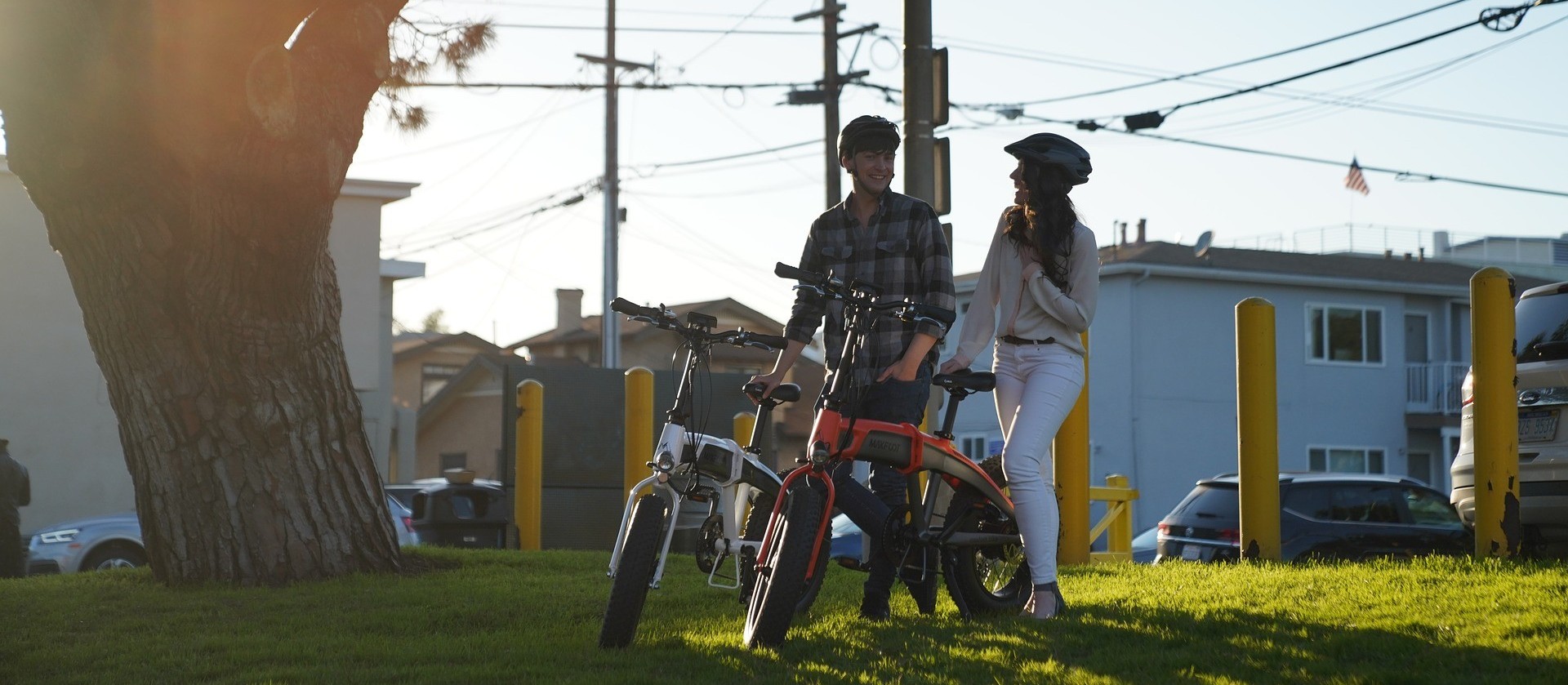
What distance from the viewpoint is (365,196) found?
2939cm

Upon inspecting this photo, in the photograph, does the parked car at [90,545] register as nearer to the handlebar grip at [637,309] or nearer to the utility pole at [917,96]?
the utility pole at [917,96]

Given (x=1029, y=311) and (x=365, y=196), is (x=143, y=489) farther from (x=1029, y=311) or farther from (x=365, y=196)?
(x=365, y=196)

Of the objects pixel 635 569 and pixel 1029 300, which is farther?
pixel 1029 300

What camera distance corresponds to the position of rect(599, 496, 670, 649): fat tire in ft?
16.4

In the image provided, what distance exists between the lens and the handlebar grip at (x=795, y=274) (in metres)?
5.25

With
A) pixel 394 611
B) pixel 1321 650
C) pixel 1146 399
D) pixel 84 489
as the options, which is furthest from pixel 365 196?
pixel 1321 650

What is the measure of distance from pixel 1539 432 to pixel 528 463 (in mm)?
7269

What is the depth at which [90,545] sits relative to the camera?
1482 centimetres

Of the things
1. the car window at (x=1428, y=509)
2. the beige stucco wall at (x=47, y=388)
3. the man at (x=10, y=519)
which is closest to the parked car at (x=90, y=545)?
the man at (x=10, y=519)

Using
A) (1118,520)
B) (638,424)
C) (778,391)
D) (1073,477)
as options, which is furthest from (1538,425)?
(1118,520)

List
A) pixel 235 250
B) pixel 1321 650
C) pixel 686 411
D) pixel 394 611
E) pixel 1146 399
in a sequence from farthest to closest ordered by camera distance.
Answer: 1. pixel 1146 399
2. pixel 235 250
3. pixel 394 611
4. pixel 686 411
5. pixel 1321 650

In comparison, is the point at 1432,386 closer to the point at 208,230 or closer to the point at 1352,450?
the point at 1352,450

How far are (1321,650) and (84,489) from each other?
26190mm

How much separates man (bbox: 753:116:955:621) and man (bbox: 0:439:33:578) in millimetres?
9383
